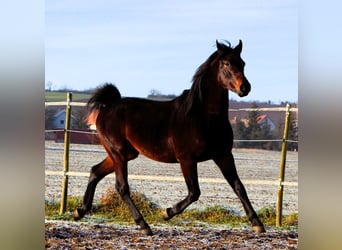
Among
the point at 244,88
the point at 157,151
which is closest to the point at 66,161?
the point at 157,151

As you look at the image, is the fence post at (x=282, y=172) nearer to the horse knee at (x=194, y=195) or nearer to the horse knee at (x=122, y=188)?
the horse knee at (x=194, y=195)

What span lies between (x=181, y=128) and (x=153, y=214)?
2.05ft

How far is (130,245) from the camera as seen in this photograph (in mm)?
5582

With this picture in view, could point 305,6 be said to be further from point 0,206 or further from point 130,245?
point 0,206

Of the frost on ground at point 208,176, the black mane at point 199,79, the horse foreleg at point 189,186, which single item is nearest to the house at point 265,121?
the frost on ground at point 208,176

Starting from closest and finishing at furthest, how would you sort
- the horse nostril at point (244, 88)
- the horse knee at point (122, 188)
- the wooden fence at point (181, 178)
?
the horse nostril at point (244, 88) → the wooden fence at point (181, 178) → the horse knee at point (122, 188)

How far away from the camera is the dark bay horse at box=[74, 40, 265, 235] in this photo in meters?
5.43

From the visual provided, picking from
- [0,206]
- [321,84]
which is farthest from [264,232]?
[0,206]

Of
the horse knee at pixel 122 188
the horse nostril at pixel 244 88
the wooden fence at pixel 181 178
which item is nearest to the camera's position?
the horse nostril at pixel 244 88

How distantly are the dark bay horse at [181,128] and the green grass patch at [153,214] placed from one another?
0.16 ft

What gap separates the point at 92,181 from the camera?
5641mm

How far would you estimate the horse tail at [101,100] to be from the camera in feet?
18.2

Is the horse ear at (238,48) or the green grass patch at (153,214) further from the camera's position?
the green grass patch at (153,214)

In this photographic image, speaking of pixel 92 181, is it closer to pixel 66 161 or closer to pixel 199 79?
pixel 66 161
